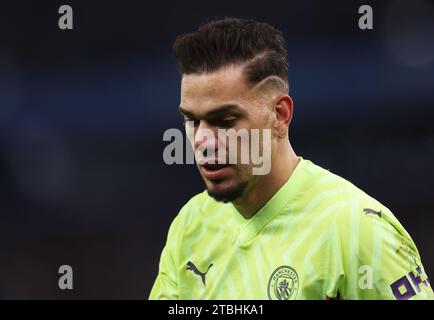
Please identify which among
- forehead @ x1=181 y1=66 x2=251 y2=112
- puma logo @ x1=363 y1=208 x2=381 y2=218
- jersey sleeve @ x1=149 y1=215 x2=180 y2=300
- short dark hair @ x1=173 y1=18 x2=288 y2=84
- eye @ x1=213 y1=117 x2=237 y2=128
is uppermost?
short dark hair @ x1=173 y1=18 x2=288 y2=84

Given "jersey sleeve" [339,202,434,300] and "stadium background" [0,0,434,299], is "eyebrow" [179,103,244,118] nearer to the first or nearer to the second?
"jersey sleeve" [339,202,434,300]

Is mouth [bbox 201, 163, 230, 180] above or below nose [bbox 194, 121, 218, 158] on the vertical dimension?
below

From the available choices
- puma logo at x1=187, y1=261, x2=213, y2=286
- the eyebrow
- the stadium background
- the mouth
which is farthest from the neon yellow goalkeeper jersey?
the stadium background

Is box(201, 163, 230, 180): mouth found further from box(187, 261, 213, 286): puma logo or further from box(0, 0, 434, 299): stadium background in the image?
box(0, 0, 434, 299): stadium background

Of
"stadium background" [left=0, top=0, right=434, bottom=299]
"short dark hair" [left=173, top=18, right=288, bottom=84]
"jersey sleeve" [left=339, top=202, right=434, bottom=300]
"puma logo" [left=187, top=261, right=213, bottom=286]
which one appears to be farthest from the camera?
"stadium background" [left=0, top=0, right=434, bottom=299]

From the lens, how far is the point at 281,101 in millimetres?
3074

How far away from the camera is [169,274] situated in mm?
3414

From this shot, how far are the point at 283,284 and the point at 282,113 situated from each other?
2.35 feet

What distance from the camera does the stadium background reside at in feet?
22.0

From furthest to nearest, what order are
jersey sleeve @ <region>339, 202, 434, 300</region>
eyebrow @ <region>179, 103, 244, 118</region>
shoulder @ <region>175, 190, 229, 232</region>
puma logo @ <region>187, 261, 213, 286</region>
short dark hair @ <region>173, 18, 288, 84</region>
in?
shoulder @ <region>175, 190, 229, 232</region> → puma logo @ <region>187, 261, 213, 286</region> → short dark hair @ <region>173, 18, 288, 84</region> → eyebrow @ <region>179, 103, 244, 118</region> → jersey sleeve @ <region>339, 202, 434, 300</region>

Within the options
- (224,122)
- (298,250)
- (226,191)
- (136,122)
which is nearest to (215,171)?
(226,191)

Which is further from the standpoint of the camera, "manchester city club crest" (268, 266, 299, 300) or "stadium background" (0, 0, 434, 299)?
"stadium background" (0, 0, 434, 299)

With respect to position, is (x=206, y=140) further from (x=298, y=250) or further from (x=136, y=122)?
(x=136, y=122)

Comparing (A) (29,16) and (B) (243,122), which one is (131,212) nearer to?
(A) (29,16)
